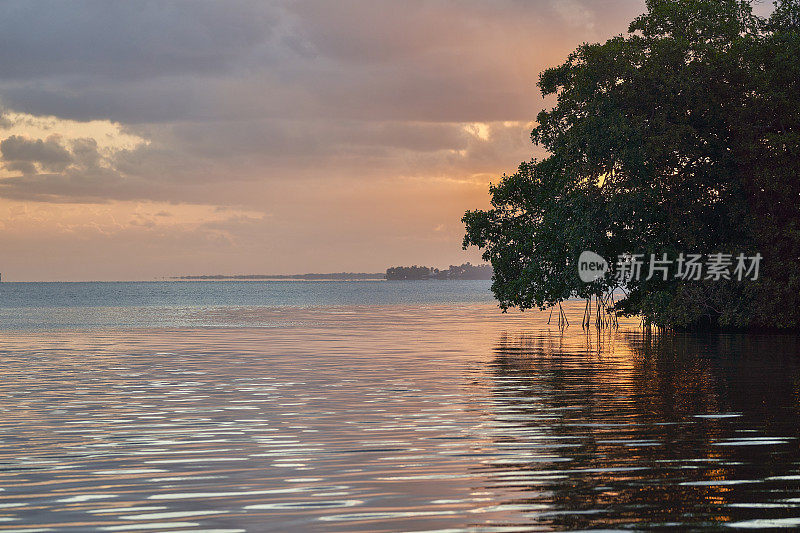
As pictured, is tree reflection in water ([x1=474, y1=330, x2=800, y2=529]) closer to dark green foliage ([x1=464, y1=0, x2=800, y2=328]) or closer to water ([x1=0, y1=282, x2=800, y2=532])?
water ([x1=0, y1=282, x2=800, y2=532])

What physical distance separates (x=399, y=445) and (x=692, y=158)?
3247 centimetres

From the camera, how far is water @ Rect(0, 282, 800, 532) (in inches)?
337

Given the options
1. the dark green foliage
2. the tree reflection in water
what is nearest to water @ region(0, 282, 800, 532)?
the tree reflection in water

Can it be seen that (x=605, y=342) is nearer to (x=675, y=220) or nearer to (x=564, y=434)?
(x=675, y=220)

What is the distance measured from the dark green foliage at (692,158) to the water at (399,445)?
1380 cm

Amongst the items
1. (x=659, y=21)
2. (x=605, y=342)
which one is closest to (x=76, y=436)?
(x=605, y=342)

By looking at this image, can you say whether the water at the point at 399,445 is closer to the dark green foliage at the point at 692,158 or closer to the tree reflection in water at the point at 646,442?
the tree reflection in water at the point at 646,442

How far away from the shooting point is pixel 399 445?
12.3 metres

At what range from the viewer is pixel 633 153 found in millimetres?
38844

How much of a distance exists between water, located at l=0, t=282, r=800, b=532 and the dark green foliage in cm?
1380

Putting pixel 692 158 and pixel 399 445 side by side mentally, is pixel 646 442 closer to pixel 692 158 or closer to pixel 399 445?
pixel 399 445

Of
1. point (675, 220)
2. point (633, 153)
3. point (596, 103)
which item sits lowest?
point (675, 220)

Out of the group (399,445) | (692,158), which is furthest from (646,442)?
(692,158)

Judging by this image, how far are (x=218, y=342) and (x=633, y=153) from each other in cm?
2014
